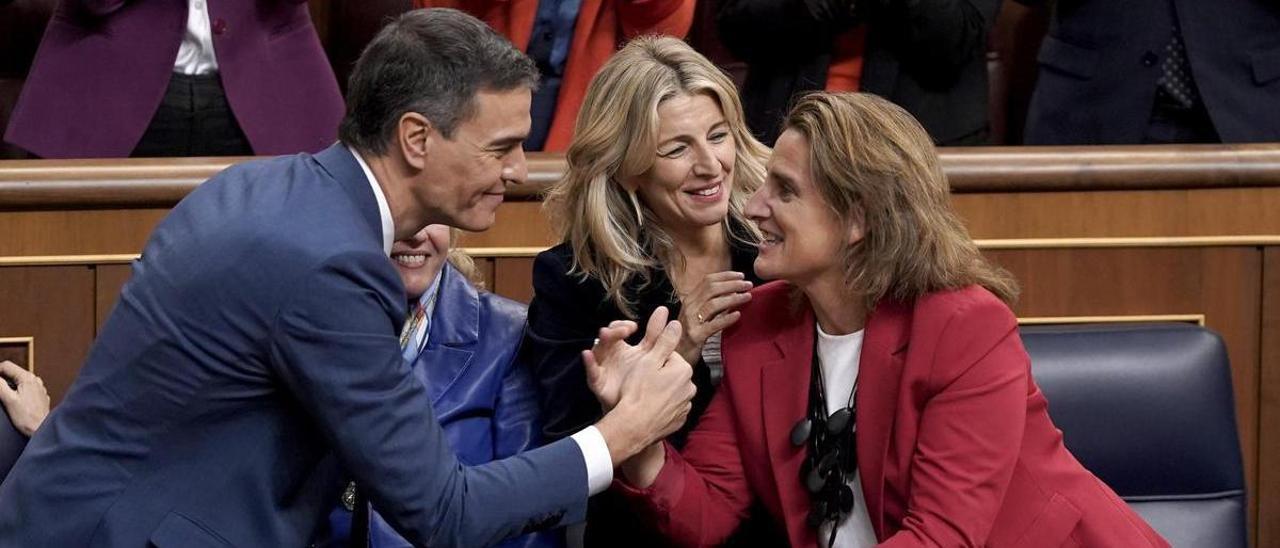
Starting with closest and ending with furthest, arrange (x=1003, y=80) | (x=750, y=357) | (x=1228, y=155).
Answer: (x=750, y=357) < (x=1228, y=155) < (x=1003, y=80)

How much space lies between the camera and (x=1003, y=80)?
160 inches

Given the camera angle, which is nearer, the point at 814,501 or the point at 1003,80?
the point at 814,501

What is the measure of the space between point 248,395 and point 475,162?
347mm

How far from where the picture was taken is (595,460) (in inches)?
82.0

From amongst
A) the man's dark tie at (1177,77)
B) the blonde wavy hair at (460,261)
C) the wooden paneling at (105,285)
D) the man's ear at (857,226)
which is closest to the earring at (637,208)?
the blonde wavy hair at (460,261)

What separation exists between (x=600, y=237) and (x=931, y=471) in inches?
25.3

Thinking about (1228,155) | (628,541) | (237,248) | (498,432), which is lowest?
(628,541)

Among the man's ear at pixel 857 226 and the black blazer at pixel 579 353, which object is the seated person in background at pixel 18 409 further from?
the man's ear at pixel 857 226

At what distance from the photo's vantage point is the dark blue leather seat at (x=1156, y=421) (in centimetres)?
245

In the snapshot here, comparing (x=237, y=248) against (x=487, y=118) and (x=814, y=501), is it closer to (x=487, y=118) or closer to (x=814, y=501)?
(x=487, y=118)

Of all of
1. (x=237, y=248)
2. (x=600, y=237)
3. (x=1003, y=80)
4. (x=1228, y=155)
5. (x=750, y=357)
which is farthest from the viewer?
(x=1003, y=80)

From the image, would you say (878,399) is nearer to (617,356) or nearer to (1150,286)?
(617,356)

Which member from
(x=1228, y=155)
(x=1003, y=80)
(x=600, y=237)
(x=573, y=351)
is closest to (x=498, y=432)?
(x=573, y=351)

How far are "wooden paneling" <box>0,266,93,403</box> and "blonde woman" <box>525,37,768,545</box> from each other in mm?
739
